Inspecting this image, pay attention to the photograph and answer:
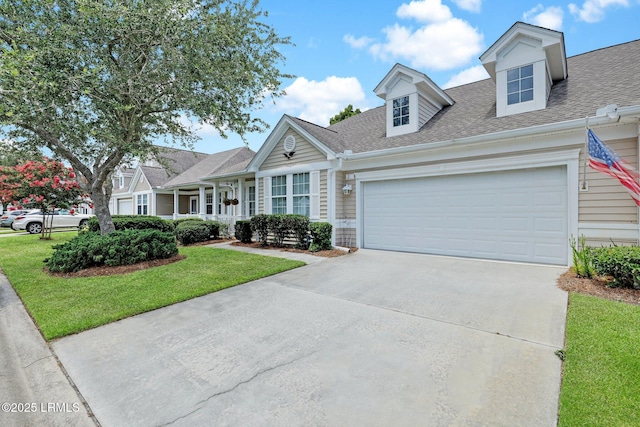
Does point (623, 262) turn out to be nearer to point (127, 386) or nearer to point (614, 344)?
point (614, 344)

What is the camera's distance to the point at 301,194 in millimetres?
11188

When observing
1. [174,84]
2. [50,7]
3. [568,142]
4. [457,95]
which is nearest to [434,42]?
[457,95]

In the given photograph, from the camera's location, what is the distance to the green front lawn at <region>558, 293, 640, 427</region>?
90.6 inches

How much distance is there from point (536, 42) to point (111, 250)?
39.0 feet

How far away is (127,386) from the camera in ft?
9.65

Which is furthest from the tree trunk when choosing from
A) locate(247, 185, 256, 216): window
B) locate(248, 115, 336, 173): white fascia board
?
locate(247, 185, 256, 216): window

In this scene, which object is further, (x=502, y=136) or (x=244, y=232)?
(x=244, y=232)

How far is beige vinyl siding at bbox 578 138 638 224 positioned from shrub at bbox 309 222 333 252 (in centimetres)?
632

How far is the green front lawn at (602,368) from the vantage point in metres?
2.30

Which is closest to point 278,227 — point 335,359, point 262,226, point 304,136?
point 262,226

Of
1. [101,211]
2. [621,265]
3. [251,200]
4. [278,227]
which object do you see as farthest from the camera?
[251,200]

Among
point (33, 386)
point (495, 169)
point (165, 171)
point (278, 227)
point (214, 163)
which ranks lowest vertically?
point (33, 386)

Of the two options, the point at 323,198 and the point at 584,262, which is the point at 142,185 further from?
the point at 584,262

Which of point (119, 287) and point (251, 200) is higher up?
point (251, 200)
